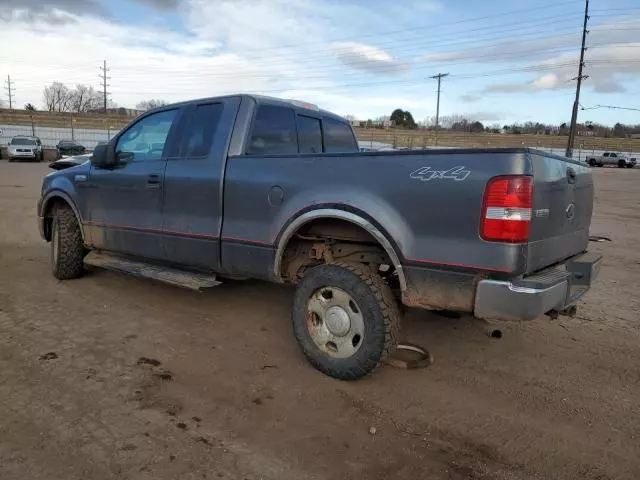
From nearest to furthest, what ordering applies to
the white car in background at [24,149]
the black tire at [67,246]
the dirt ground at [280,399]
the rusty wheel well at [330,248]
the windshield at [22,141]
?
the dirt ground at [280,399] → the rusty wheel well at [330,248] → the black tire at [67,246] → the white car in background at [24,149] → the windshield at [22,141]

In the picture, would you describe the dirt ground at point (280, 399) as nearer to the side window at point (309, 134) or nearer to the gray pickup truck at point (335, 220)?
the gray pickup truck at point (335, 220)

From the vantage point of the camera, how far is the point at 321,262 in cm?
396

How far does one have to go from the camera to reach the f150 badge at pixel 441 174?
2945 mm

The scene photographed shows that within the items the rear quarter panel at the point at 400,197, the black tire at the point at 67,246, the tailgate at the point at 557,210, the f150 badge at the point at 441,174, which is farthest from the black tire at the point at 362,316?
the black tire at the point at 67,246

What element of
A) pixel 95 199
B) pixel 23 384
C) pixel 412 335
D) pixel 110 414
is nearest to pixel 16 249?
pixel 95 199

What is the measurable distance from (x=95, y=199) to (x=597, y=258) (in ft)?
15.5

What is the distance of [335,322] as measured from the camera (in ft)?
11.6

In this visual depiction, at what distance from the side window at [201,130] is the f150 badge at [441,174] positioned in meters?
1.99

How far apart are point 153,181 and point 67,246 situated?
1.80 m

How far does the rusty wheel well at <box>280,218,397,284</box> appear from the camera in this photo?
365 cm

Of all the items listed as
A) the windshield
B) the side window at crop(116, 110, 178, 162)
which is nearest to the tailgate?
the side window at crop(116, 110, 178, 162)

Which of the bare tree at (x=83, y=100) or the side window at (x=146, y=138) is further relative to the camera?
the bare tree at (x=83, y=100)

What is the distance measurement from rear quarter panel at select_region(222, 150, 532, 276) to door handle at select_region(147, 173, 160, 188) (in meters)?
1.06

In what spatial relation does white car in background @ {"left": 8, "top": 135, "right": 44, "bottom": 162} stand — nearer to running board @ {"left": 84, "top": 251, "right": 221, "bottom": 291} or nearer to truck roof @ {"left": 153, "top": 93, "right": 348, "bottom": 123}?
running board @ {"left": 84, "top": 251, "right": 221, "bottom": 291}
